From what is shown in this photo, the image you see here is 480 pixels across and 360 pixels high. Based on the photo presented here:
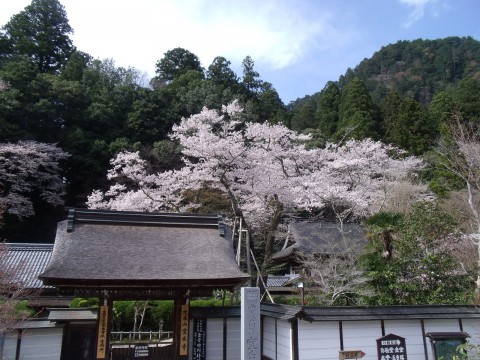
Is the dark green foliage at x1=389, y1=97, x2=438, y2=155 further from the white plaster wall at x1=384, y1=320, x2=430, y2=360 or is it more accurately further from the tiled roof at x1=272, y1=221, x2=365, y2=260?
the white plaster wall at x1=384, y1=320, x2=430, y2=360

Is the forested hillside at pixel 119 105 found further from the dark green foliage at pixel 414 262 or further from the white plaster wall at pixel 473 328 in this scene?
the white plaster wall at pixel 473 328

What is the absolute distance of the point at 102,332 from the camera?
30.0 ft

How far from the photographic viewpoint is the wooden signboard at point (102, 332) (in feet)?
29.7

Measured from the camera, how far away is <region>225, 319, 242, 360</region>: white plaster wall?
32.8 feet

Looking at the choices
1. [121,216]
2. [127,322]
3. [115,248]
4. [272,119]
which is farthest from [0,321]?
[272,119]

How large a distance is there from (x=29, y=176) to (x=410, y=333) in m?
25.5

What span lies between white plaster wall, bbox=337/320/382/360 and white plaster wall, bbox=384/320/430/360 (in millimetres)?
323

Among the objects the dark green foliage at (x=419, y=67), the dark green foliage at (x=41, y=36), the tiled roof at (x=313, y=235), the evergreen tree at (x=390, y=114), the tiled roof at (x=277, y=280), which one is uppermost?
the dark green foliage at (x=419, y=67)

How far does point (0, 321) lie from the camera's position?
7.86 metres

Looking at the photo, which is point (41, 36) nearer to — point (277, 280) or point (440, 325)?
point (277, 280)

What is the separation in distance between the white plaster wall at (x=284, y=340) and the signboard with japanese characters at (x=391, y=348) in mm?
2104

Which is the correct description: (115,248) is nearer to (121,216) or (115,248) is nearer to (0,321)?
(121,216)

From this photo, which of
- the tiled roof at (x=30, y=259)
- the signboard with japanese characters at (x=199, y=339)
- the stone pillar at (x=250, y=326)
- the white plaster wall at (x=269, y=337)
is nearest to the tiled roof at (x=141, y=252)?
the stone pillar at (x=250, y=326)

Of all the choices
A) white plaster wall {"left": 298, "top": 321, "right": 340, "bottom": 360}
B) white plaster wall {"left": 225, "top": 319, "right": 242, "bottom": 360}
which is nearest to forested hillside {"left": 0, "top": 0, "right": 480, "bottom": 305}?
white plaster wall {"left": 298, "top": 321, "right": 340, "bottom": 360}
